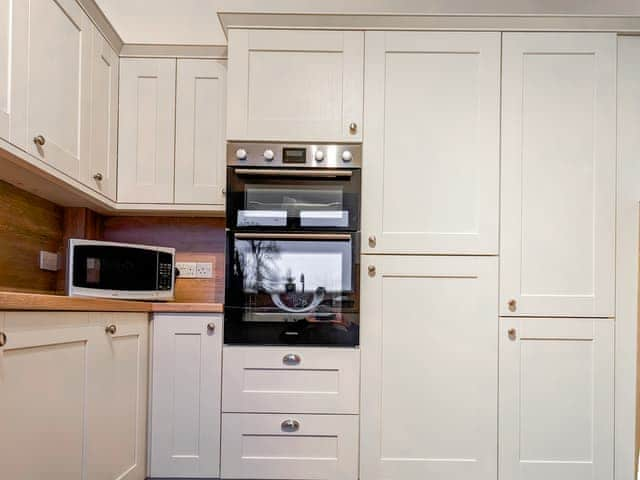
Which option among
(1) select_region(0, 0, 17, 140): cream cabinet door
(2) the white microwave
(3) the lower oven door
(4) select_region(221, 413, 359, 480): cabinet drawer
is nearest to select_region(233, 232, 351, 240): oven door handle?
(3) the lower oven door

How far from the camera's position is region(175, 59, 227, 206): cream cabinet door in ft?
9.96

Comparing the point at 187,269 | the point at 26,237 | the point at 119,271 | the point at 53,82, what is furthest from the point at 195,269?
the point at 53,82

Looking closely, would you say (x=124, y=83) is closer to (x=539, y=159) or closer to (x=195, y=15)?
(x=195, y=15)

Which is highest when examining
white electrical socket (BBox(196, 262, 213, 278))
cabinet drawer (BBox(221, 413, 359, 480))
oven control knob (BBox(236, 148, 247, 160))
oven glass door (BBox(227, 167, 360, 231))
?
oven control knob (BBox(236, 148, 247, 160))

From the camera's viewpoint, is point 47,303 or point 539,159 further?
point 539,159

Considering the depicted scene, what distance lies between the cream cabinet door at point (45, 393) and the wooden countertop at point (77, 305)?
0.03 meters

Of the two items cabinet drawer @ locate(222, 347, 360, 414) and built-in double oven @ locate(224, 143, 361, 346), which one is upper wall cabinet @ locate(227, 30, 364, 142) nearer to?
built-in double oven @ locate(224, 143, 361, 346)

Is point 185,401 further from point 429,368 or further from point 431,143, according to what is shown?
point 431,143

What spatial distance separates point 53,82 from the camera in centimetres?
228

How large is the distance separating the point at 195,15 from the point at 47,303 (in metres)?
2.15

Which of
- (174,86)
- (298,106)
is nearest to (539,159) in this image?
(298,106)

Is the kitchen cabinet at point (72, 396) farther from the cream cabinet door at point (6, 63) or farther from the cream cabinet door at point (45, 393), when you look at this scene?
the cream cabinet door at point (6, 63)

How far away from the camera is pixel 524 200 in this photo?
2.74 m

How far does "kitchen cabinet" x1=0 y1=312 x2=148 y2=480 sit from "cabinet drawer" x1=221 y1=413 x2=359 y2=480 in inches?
14.8
